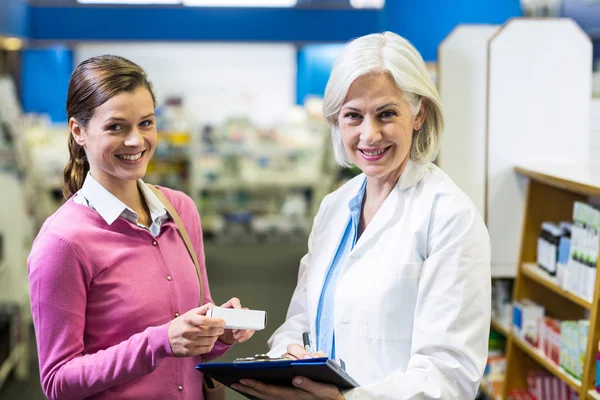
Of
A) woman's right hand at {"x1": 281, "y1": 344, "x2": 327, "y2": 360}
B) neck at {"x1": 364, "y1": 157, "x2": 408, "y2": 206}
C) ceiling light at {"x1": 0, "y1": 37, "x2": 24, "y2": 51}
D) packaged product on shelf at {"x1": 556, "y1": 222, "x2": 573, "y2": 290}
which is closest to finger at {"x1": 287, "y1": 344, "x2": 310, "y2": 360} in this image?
woman's right hand at {"x1": 281, "y1": 344, "x2": 327, "y2": 360}

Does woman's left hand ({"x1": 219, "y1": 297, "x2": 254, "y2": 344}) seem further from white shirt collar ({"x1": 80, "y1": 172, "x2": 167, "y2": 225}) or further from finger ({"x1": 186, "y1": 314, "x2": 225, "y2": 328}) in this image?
Answer: white shirt collar ({"x1": 80, "y1": 172, "x2": 167, "y2": 225})

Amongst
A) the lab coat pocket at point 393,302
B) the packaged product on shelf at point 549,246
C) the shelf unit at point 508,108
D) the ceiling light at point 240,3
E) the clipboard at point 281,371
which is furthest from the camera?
the ceiling light at point 240,3

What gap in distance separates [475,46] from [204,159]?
7541mm

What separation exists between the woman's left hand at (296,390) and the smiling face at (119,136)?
26.4 inches

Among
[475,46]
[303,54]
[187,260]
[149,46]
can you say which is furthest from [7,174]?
[303,54]

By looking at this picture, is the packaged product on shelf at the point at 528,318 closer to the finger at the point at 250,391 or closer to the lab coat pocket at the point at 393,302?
the lab coat pocket at the point at 393,302

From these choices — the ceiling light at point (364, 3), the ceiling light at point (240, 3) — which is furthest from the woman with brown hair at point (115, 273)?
the ceiling light at point (364, 3)

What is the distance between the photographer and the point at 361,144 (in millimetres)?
2088

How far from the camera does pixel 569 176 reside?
11.4 feet

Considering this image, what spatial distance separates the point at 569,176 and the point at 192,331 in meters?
2.33

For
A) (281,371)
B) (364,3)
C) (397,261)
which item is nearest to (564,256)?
(397,261)

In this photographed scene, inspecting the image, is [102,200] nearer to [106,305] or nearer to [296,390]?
[106,305]

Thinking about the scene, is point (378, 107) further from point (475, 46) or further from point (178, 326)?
point (475, 46)

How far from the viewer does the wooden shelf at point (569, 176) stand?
314 cm
